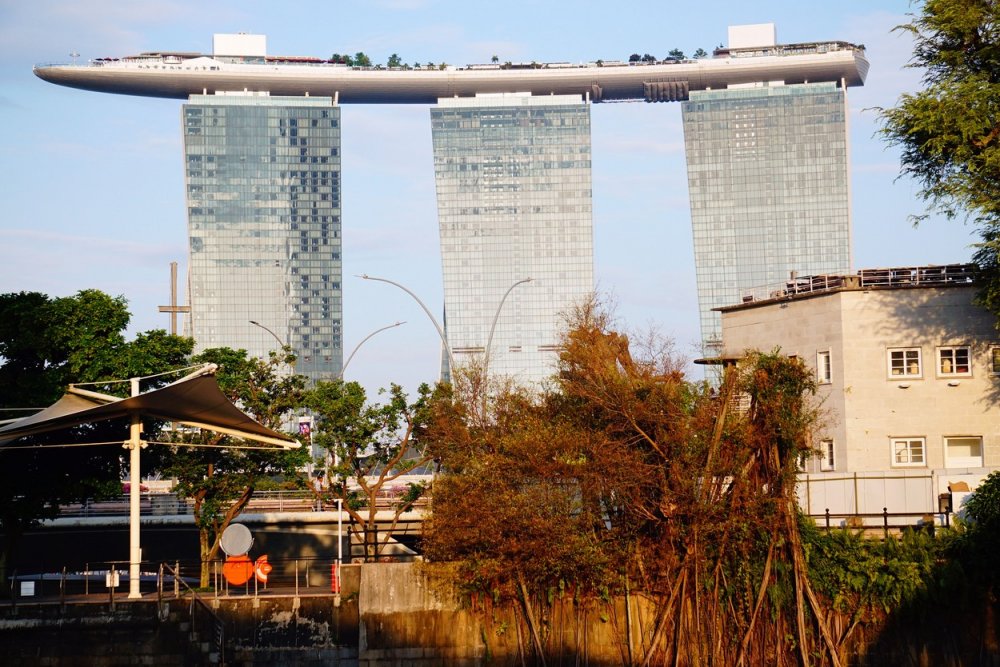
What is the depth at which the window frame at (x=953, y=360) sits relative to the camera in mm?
44844

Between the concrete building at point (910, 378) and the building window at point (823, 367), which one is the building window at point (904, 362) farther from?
the building window at point (823, 367)

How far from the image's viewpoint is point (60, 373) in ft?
150

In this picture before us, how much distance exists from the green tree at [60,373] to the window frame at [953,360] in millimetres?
27013

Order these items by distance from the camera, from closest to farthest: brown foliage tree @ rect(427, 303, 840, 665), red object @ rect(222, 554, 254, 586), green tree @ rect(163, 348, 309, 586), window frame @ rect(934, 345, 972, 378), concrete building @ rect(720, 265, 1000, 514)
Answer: brown foliage tree @ rect(427, 303, 840, 665)
red object @ rect(222, 554, 254, 586)
concrete building @ rect(720, 265, 1000, 514)
window frame @ rect(934, 345, 972, 378)
green tree @ rect(163, 348, 309, 586)

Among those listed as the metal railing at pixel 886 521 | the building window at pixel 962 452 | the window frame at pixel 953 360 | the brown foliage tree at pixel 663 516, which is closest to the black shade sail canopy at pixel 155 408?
the brown foliage tree at pixel 663 516

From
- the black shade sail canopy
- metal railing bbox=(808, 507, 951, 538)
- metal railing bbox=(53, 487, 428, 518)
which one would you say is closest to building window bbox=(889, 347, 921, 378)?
metal railing bbox=(808, 507, 951, 538)

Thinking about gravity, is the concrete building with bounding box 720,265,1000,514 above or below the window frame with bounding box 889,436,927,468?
above

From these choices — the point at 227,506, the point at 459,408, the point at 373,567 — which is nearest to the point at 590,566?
the point at 373,567

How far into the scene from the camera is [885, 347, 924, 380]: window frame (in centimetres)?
4500

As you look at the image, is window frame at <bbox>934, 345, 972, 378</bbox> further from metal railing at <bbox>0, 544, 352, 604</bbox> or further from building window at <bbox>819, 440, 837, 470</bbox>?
metal railing at <bbox>0, 544, 352, 604</bbox>

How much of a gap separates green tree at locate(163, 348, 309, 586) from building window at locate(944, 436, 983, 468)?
74.6 ft

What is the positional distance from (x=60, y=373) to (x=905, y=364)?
96.3 feet

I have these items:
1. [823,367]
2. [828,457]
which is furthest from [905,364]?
[828,457]

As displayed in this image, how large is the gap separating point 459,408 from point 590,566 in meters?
8.79
